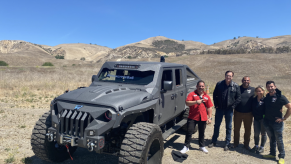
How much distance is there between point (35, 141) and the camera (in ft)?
12.4

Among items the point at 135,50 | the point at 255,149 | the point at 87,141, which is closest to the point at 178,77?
the point at 255,149

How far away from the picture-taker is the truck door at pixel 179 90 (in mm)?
5138

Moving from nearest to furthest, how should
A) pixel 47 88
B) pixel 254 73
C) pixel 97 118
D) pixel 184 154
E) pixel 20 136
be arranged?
pixel 97 118
pixel 184 154
pixel 20 136
pixel 47 88
pixel 254 73

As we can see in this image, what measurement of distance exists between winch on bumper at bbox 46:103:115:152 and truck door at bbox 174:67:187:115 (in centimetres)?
237

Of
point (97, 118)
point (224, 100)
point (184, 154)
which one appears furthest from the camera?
point (224, 100)

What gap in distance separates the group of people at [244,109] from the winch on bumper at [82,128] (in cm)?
234

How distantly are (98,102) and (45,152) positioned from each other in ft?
5.17

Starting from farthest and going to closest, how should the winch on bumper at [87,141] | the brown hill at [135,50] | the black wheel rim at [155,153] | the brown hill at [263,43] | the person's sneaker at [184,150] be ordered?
the brown hill at [263,43]
the brown hill at [135,50]
the person's sneaker at [184,150]
the black wheel rim at [155,153]
the winch on bumper at [87,141]

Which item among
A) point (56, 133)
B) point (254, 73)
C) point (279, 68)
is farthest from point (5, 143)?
point (279, 68)

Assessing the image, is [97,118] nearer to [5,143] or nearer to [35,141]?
[35,141]

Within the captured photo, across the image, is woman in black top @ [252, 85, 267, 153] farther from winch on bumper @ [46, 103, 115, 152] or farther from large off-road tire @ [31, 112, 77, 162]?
large off-road tire @ [31, 112, 77, 162]

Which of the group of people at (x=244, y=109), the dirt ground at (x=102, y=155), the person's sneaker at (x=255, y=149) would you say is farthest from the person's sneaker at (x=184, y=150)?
the person's sneaker at (x=255, y=149)

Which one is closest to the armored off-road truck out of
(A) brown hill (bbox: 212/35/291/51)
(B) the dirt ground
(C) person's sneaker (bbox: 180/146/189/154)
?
(B) the dirt ground

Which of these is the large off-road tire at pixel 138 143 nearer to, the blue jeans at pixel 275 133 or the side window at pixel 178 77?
the side window at pixel 178 77
